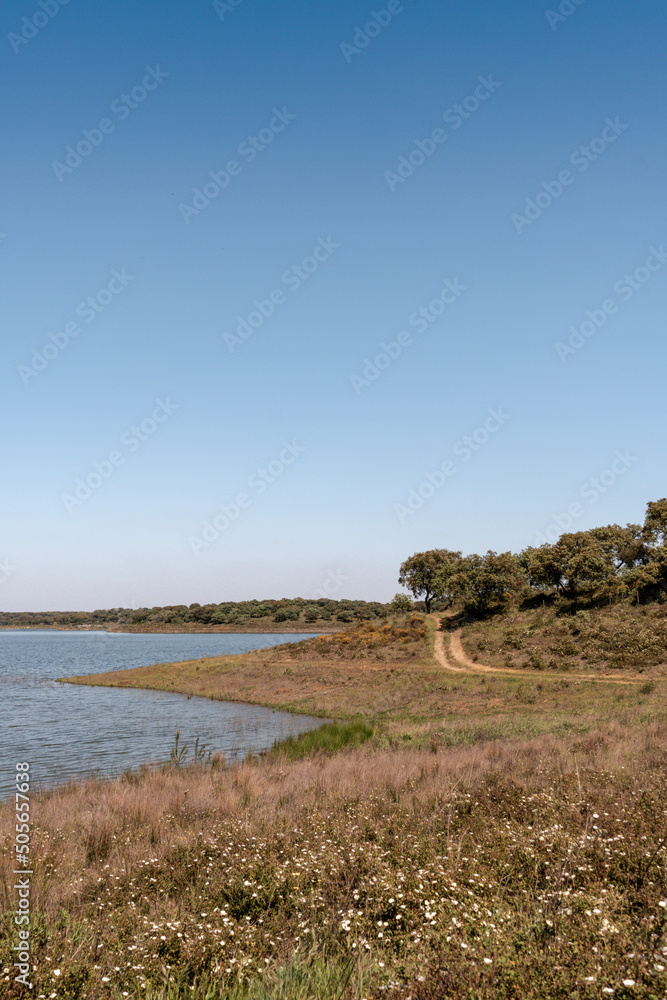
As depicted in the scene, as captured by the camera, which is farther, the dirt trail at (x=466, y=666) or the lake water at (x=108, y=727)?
the dirt trail at (x=466, y=666)

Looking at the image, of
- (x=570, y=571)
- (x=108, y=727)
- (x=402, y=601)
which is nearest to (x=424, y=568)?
(x=402, y=601)

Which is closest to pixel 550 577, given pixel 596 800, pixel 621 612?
pixel 621 612

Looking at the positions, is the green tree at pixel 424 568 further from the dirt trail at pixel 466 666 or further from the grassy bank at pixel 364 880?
the grassy bank at pixel 364 880

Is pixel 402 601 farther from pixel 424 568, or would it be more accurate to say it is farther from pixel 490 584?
pixel 490 584

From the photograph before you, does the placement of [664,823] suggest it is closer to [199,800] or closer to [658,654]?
[199,800]

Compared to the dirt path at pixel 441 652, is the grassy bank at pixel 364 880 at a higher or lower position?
higher

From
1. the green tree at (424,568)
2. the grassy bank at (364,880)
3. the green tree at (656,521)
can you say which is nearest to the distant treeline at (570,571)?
the green tree at (656,521)

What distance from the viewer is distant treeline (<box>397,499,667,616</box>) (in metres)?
63.1

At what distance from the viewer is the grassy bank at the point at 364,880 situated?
16.6ft

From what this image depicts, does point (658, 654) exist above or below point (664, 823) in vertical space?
below

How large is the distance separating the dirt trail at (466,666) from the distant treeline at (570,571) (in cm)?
721

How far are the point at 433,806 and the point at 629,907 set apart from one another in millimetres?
4951

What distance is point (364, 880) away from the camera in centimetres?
727

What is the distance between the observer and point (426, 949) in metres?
5.31
